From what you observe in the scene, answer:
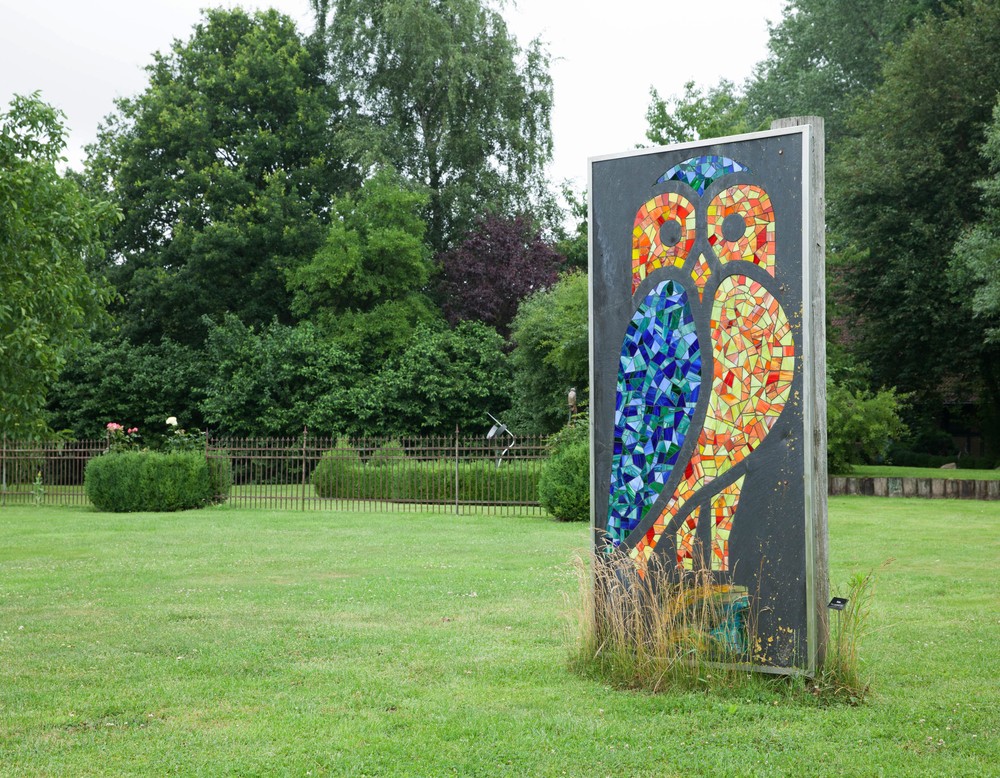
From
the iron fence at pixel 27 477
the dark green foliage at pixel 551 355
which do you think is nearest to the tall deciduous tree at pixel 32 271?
the iron fence at pixel 27 477

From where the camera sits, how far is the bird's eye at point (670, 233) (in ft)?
20.9

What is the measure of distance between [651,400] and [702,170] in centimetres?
144

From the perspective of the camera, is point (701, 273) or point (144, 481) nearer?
point (701, 273)

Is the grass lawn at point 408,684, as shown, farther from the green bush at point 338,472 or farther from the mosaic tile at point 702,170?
the green bush at point 338,472

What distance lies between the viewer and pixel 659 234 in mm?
6430

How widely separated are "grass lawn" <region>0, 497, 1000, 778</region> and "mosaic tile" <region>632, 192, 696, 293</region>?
255 centimetres

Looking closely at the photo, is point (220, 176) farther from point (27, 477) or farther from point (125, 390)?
point (27, 477)

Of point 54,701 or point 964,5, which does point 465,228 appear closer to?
point 964,5

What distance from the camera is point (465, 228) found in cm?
3903

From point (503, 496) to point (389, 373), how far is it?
13540 millimetres

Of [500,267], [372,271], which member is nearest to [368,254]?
[372,271]

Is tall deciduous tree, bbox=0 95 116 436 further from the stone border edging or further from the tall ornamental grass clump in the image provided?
the stone border edging

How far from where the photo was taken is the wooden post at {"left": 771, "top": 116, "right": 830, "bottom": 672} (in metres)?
5.82

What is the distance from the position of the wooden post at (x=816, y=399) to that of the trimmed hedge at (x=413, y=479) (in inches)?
578
